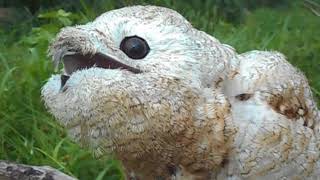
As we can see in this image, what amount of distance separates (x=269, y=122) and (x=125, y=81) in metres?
0.53

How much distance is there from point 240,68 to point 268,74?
91 mm

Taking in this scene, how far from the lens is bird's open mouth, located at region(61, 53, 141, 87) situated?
2744mm

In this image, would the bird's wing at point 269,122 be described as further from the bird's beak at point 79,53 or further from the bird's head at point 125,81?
the bird's beak at point 79,53

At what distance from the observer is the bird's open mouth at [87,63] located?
274 centimetres

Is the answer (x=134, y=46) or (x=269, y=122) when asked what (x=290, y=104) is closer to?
(x=269, y=122)

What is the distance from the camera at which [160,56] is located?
110 inches

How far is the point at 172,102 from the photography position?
2.75 metres

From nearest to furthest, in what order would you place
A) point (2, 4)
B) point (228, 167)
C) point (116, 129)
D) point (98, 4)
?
1. point (116, 129)
2. point (228, 167)
3. point (98, 4)
4. point (2, 4)

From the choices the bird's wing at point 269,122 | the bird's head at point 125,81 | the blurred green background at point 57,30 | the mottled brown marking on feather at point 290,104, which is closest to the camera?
the bird's head at point 125,81

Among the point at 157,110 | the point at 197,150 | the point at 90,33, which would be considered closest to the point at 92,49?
the point at 90,33

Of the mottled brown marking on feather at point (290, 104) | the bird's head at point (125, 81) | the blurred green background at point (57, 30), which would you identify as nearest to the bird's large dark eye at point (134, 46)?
the bird's head at point (125, 81)

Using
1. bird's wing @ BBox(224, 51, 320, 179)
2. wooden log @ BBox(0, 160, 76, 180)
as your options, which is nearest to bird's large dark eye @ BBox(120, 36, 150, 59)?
bird's wing @ BBox(224, 51, 320, 179)

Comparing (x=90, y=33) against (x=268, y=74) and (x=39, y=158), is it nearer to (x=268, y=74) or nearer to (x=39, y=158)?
(x=268, y=74)

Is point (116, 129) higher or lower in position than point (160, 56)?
lower
